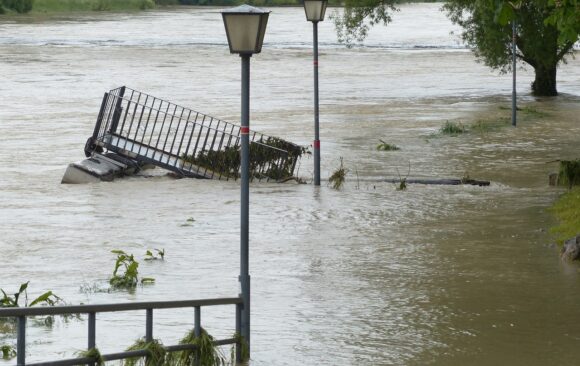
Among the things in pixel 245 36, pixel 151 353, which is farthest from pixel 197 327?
pixel 245 36

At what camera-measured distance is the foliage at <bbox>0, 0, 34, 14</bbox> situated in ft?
370

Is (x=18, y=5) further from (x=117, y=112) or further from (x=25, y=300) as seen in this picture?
(x=25, y=300)

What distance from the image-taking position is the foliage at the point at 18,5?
113 m

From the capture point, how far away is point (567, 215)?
721 inches

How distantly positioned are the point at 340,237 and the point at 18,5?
333 ft

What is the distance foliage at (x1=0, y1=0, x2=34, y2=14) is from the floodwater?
7147 cm

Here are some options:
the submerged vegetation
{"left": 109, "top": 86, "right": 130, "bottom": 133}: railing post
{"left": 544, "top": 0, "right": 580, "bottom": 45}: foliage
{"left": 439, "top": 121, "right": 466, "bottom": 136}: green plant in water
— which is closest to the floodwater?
{"left": 439, "top": 121, "right": 466, "bottom": 136}: green plant in water

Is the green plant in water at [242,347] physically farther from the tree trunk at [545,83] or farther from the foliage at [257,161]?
the tree trunk at [545,83]

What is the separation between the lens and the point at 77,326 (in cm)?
1220

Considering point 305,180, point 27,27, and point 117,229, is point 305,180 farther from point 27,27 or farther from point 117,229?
point 27,27

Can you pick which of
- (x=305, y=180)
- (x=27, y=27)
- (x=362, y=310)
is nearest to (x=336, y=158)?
(x=305, y=180)

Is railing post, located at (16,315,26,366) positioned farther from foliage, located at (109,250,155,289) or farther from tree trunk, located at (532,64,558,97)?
tree trunk, located at (532,64,558,97)

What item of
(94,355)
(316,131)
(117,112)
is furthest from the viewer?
(117,112)

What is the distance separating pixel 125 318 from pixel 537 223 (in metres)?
8.13
